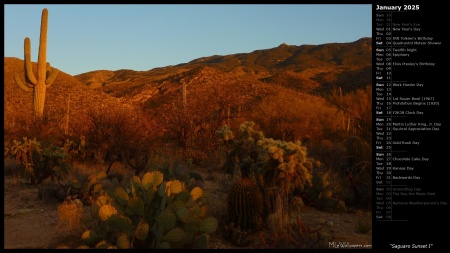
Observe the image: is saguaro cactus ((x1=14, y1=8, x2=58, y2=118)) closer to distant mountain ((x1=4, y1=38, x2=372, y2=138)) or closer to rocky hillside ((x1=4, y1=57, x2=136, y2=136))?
distant mountain ((x1=4, y1=38, x2=372, y2=138))

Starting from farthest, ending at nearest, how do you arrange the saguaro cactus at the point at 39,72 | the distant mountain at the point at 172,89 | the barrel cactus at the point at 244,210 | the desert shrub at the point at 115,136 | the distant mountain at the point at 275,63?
the distant mountain at the point at 275,63 < the distant mountain at the point at 172,89 < the saguaro cactus at the point at 39,72 < the desert shrub at the point at 115,136 < the barrel cactus at the point at 244,210

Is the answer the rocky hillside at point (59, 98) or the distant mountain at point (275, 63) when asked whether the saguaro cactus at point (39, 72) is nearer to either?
the rocky hillside at point (59, 98)

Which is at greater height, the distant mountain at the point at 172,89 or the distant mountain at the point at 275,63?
the distant mountain at the point at 275,63

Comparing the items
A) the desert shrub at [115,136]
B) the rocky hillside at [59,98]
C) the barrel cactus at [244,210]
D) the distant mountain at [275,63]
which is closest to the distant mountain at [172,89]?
the rocky hillside at [59,98]

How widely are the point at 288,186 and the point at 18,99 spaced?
92.4ft

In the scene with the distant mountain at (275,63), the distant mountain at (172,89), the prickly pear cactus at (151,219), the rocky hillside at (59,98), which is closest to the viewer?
the prickly pear cactus at (151,219)

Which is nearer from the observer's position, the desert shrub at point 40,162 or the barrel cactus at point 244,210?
the barrel cactus at point 244,210

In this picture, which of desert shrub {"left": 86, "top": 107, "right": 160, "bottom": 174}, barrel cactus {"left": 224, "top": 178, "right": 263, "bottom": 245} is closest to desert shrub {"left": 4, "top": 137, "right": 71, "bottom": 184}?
desert shrub {"left": 86, "top": 107, "right": 160, "bottom": 174}

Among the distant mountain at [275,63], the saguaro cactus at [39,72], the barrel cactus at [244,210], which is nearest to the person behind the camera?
the barrel cactus at [244,210]

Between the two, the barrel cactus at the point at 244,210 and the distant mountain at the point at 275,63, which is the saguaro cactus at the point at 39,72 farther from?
the distant mountain at the point at 275,63

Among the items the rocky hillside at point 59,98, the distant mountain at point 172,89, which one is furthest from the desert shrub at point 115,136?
the rocky hillside at point 59,98

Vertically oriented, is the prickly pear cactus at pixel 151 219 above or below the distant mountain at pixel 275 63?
below

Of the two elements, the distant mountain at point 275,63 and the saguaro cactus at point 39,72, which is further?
the distant mountain at point 275,63

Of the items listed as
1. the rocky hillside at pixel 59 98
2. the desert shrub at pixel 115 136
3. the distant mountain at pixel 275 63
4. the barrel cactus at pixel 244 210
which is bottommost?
the barrel cactus at pixel 244 210
